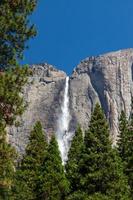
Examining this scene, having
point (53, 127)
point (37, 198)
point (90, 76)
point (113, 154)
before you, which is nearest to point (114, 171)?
point (113, 154)

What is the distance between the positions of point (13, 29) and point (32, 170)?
30580 millimetres

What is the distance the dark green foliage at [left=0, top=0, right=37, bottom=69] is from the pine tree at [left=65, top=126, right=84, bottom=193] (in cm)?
2060

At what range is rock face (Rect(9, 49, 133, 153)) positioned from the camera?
152 metres

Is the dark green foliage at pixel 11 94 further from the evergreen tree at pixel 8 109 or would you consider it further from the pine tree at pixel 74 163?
the pine tree at pixel 74 163

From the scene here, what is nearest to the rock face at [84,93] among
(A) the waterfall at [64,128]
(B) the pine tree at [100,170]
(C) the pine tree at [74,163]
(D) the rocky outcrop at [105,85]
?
(D) the rocky outcrop at [105,85]

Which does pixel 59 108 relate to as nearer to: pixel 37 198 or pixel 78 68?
pixel 78 68

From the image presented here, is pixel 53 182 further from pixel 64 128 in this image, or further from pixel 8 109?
pixel 64 128

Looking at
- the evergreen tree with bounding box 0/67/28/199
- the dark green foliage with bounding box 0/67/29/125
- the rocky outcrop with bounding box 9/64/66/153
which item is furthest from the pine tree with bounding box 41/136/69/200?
the rocky outcrop with bounding box 9/64/66/153

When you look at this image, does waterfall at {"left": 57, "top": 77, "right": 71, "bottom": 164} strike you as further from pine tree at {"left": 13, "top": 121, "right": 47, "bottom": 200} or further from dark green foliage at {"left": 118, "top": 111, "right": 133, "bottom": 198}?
pine tree at {"left": 13, "top": 121, "right": 47, "bottom": 200}

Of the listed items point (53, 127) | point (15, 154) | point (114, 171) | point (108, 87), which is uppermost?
point (108, 87)

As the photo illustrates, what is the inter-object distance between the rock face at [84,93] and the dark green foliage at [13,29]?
392 ft

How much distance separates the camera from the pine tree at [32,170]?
5328 centimetres

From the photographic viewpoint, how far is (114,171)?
4550 centimetres

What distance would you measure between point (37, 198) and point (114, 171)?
1000 centimetres
